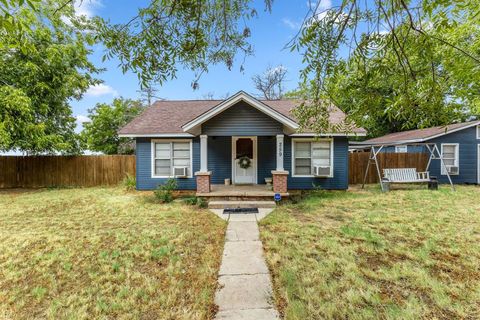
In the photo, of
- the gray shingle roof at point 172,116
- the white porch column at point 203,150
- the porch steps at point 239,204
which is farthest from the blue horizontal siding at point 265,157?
the white porch column at point 203,150

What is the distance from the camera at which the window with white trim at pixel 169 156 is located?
980 centimetres

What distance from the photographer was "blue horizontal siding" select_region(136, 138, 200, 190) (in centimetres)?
977

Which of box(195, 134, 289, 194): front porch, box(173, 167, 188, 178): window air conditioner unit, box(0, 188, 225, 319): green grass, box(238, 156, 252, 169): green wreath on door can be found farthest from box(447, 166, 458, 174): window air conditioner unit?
box(173, 167, 188, 178): window air conditioner unit

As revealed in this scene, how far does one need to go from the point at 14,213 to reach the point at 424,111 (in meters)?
9.69

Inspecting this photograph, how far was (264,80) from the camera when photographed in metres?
19.5

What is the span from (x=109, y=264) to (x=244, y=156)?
22.5 ft

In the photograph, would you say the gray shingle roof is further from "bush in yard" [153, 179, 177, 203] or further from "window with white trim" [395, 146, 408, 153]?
"window with white trim" [395, 146, 408, 153]

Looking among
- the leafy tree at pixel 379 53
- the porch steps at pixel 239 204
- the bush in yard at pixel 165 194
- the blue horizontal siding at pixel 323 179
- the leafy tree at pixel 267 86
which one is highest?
the leafy tree at pixel 267 86

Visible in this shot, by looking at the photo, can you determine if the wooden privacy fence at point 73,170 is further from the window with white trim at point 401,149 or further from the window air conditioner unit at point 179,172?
the window air conditioner unit at point 179,172

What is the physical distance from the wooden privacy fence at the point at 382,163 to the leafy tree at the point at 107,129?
17636mm

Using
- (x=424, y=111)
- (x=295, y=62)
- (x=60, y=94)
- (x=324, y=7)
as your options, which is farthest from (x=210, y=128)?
(x=60, y=94)

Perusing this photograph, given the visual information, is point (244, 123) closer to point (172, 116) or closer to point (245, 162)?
point (245, 162)

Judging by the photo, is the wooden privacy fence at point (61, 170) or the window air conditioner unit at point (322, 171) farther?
the wooden privacy fence at point (61, 170)

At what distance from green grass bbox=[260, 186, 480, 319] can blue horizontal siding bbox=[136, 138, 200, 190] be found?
15.0 ft
